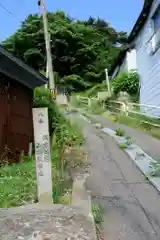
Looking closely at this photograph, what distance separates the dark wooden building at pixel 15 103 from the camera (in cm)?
1039

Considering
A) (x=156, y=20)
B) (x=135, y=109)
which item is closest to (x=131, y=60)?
(x=135, y=109)

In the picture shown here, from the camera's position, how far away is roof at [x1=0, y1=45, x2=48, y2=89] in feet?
31.3

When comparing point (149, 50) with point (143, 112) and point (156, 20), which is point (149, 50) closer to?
point (156, 20)

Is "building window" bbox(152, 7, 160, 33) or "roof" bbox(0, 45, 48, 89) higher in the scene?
"building window" bbox(152, 7, 160, 33)

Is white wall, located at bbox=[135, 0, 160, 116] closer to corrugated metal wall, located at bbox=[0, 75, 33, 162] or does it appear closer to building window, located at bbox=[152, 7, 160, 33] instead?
building window, located at bbox=[152, 7, 160, 33]

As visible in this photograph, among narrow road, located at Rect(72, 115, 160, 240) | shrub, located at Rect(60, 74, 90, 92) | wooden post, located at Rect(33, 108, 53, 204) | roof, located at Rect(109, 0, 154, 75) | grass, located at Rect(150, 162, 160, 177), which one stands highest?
roof, located at Rect(109, 0, 154, 75)

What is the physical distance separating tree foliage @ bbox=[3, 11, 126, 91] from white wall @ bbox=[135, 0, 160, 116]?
16184mm

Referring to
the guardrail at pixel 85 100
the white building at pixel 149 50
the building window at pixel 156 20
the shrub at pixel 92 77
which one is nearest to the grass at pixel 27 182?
the white building at pixel 149 50

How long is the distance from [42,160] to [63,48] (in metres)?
32.5

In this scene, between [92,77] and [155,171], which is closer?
[155,171]

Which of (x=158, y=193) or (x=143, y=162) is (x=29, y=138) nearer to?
(x=143, y=162)

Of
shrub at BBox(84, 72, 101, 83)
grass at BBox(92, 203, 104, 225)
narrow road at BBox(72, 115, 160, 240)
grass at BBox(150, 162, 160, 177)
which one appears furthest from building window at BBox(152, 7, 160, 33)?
shrub at BBox(84, 72, 101, 83)

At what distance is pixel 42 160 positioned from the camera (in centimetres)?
614

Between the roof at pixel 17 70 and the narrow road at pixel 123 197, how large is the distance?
3.02 m
